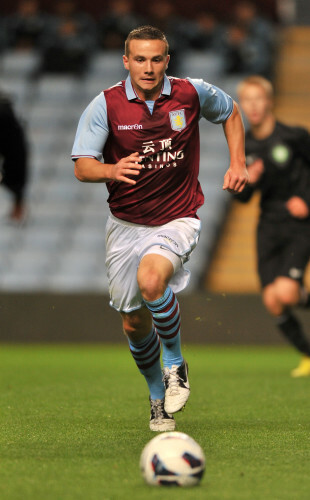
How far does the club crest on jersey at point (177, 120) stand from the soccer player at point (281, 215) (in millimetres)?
3155

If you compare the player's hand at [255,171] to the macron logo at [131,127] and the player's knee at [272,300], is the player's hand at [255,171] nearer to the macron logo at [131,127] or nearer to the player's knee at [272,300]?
the player's knee at [272,300]

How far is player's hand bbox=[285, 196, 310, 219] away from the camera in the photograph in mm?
8133

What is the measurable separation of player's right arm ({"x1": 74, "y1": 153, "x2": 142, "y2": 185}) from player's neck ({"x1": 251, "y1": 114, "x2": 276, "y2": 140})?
3.87 metres

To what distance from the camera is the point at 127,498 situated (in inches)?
131

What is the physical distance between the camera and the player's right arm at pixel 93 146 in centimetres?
474

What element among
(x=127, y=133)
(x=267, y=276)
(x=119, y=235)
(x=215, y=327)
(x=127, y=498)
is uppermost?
(x=127, y=133)

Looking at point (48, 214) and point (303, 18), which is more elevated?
point (303, 18)

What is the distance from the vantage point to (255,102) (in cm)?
833

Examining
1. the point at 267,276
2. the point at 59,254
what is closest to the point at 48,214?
the point at 59,254

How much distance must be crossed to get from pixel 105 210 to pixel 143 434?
10.7 meters

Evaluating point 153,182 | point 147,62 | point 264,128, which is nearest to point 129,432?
point 153,182

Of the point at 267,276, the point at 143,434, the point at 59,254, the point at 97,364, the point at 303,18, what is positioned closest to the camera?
the point at 143,434

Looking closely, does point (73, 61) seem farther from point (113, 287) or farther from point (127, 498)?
point (127, 498)

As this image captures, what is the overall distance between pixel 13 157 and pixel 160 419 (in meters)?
2.35
